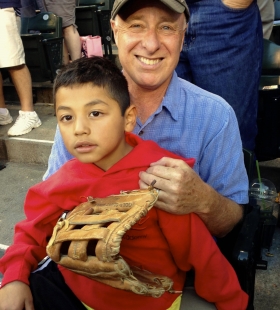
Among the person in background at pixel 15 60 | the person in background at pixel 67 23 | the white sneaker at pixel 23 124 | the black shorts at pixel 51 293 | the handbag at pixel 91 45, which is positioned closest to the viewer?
the black shorts at pixel 51 293

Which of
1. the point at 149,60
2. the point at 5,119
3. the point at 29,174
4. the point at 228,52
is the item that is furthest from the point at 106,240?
the point at 5,119

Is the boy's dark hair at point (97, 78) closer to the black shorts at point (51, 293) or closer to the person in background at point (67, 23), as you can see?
the black shorts at point (51, 293)

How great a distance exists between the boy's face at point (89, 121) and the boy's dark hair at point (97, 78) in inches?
0.8

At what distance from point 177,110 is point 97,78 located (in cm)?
40

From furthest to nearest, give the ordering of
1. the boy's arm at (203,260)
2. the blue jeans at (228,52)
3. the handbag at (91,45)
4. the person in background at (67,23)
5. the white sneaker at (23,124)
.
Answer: the handbag at (91,45) < the person in background at (67,23) < the white sneaker at (23,124) < the blue jeans at (228,52) < the boy's arm at (203,260)

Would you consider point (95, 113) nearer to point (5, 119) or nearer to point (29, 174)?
point (29, 174)

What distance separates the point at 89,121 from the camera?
1376mm

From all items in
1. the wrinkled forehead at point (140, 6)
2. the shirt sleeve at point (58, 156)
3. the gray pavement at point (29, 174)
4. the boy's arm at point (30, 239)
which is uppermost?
the wrinkled forehead at point (140, 6)

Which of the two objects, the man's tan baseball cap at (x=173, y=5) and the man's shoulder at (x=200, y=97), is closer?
the man's tan baseball cap at (x=173, y=5)

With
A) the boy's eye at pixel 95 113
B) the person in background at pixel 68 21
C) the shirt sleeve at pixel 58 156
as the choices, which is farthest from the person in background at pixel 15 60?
the boy's eye at pixel 95 113

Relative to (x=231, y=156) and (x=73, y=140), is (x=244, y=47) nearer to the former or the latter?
(x=231, y=156)

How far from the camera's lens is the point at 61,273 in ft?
5.08

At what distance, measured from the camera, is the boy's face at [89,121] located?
1.38m

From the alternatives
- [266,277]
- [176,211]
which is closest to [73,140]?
[176,211]
